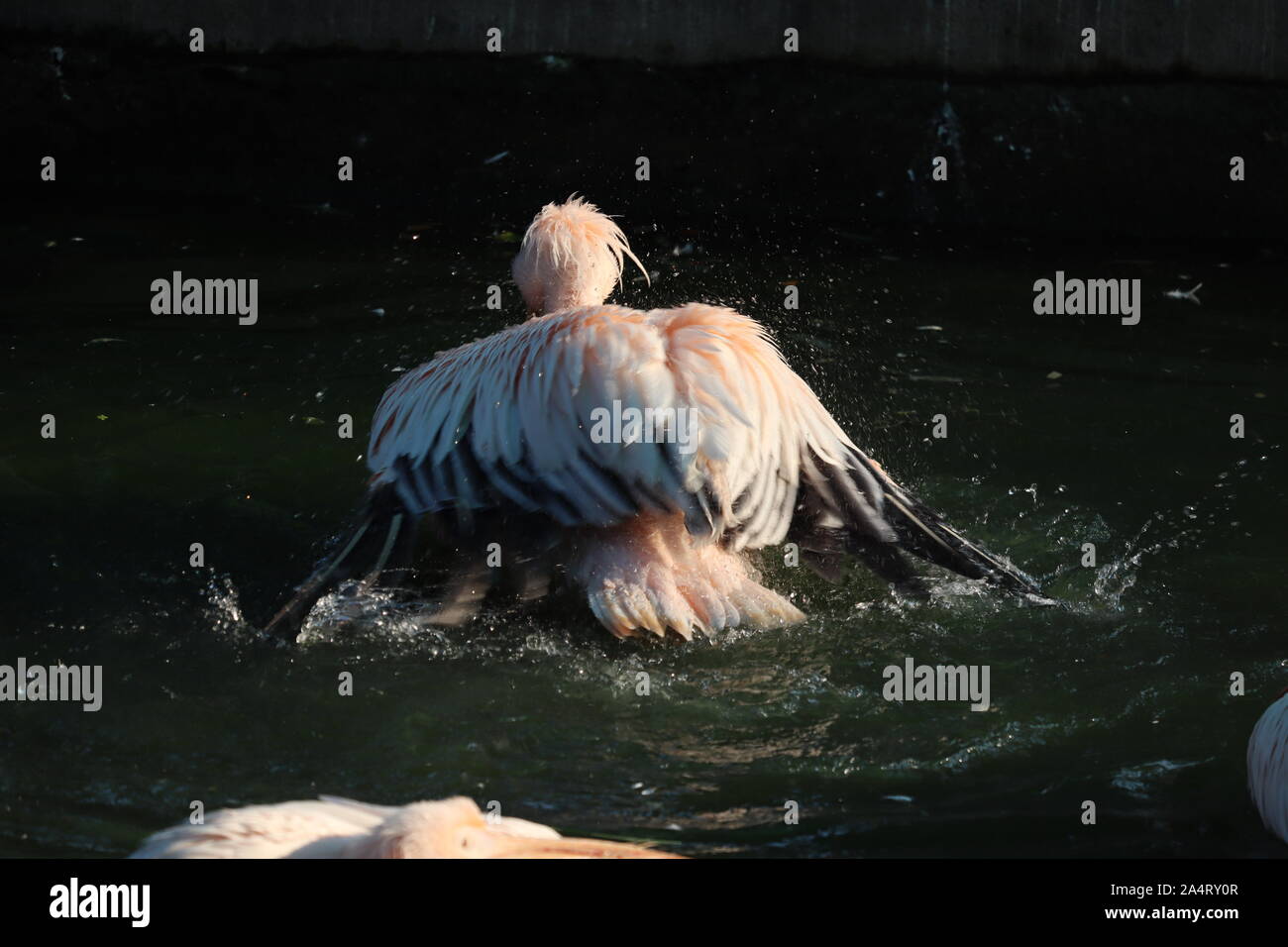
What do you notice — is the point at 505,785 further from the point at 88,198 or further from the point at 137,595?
the point at 88,198

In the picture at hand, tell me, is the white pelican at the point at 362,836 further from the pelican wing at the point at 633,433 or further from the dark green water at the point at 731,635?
the pelican wing at the point at 633,433

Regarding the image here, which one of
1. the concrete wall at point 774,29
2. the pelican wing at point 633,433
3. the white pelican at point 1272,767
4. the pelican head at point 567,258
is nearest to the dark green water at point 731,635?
the white pelican at point 1272,767

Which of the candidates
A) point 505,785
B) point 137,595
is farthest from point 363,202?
point 505,785

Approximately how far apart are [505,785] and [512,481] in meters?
1.10

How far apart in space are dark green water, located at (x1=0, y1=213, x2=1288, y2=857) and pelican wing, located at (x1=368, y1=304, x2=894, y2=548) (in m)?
0.40

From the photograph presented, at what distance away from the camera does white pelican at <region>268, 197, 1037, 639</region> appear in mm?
4863

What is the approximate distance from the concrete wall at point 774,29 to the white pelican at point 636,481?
4889 mm

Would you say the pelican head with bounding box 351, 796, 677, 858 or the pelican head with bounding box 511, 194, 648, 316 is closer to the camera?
the pelican head with bounding box 351, 796, 677, 858

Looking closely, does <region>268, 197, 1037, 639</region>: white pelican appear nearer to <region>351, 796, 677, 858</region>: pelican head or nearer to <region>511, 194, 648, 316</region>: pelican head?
<region>511, 194, 648, 316</region>: pelican head

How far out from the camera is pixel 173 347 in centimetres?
775

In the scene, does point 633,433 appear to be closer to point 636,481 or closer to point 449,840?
point 636,481

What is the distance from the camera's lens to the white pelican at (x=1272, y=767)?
3.82 metres

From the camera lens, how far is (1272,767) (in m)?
3.87

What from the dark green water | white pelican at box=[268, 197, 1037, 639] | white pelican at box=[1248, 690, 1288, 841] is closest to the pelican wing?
white pelican at box=[268, 197, 1037, 639]
